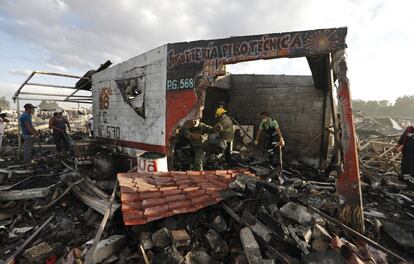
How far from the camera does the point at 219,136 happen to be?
7.11m

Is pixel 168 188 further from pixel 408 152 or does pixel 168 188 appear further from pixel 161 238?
pixel 408 152

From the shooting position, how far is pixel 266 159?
8008 millimetres

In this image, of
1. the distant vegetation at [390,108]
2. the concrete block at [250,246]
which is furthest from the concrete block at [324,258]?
the distant vegetation at [390,108]

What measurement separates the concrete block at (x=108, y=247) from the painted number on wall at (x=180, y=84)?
11.6ft

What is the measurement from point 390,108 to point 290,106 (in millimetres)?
42301

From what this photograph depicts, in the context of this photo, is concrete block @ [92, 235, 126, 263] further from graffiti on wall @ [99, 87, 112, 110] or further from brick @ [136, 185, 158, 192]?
graffiti on wall @ [99, 87, 112, 110]

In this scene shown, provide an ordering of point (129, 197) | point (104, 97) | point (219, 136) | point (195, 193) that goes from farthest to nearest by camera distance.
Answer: point (104, 97)
point (219, 136)
point (195, 193)
point (129, 197)

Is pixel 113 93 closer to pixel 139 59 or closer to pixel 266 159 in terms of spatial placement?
pixel 139 59

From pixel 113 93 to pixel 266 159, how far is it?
583 centimetres

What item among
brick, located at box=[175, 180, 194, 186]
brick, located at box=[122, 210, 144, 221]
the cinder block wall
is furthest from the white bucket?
the cinder block wall

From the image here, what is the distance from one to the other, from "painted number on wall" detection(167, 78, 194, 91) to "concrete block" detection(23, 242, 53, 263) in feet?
13.0

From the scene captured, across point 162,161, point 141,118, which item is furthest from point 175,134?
point 141,118

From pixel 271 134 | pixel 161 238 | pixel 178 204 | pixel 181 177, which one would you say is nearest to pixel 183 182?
pixel 181 177

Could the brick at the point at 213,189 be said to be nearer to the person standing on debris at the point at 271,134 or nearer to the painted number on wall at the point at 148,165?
the painted number on wall at the point at 148,165
